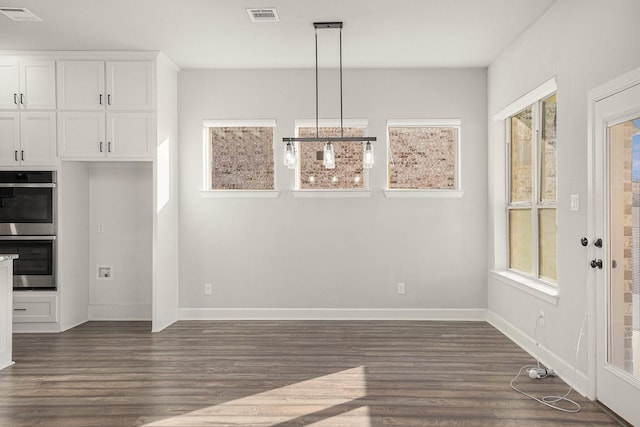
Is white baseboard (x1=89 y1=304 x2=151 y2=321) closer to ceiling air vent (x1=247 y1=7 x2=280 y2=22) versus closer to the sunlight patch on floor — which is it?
the sunlight patch on floor

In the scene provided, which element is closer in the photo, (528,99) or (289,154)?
(289,154)

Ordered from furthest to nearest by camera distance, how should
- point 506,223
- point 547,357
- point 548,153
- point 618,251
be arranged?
point 506,223 → point 548,153 → point 547,357 → point 618,251

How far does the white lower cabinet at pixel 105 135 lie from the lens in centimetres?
531

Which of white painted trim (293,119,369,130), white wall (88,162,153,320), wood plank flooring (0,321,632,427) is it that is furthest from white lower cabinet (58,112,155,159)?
wood plank flooring (0,321,632,427)

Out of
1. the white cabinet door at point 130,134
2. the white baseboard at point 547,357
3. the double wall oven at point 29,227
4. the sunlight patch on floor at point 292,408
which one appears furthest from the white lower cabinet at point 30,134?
the white baseboard at point 547,357

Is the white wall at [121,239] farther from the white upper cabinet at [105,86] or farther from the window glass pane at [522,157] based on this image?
the window glass pane at [522,157]

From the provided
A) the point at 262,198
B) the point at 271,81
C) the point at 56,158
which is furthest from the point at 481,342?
the point at 56,158

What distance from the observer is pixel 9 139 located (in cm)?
530

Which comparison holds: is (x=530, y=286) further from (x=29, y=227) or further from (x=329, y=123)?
(x=29, y=227)

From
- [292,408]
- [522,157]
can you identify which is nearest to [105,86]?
[292,408]

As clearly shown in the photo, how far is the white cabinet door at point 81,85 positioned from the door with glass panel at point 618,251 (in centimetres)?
464

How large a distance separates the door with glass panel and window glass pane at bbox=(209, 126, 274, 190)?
364 cm

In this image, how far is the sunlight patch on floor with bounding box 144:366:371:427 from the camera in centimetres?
303

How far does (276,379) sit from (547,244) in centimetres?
258
